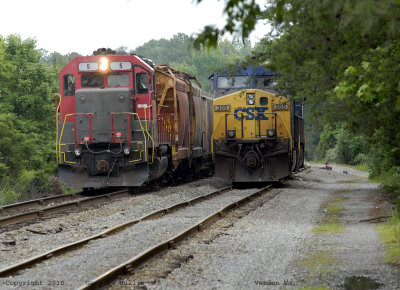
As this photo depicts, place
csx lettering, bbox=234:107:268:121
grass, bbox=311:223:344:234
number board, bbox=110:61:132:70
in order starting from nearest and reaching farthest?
grass, bbox=311:223:344:234, number board, bbox=110:61:132:70, csx lettering, bbox=234:107:268:121

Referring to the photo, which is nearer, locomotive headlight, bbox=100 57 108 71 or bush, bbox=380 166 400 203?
bush, bbox=380 166 400 203

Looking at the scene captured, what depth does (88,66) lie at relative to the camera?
60.1 feet

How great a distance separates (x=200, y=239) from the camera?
403 inches

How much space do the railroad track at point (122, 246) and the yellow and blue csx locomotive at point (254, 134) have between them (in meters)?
6.14

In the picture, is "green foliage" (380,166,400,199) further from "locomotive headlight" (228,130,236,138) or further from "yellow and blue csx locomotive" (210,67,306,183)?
"locomotive headlight" (228,130,236,138)

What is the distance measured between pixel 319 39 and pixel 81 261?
4.42m

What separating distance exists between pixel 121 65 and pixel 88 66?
102 centimetres

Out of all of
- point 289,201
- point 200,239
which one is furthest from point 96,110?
point 200,239

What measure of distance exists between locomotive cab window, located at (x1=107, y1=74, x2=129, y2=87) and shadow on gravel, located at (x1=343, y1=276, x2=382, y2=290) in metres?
12.3

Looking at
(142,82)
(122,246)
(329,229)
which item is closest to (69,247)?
(122,246)

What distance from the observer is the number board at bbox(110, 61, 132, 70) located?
59.7 feet

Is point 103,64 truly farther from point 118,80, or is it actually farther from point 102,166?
point 102,166

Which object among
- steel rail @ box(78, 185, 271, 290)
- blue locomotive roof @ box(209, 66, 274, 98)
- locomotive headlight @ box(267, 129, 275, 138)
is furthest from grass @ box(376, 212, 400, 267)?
blue locomotive roof @ box(209, 66, 274, 98)

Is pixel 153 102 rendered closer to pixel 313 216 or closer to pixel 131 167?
pixel 131 167
